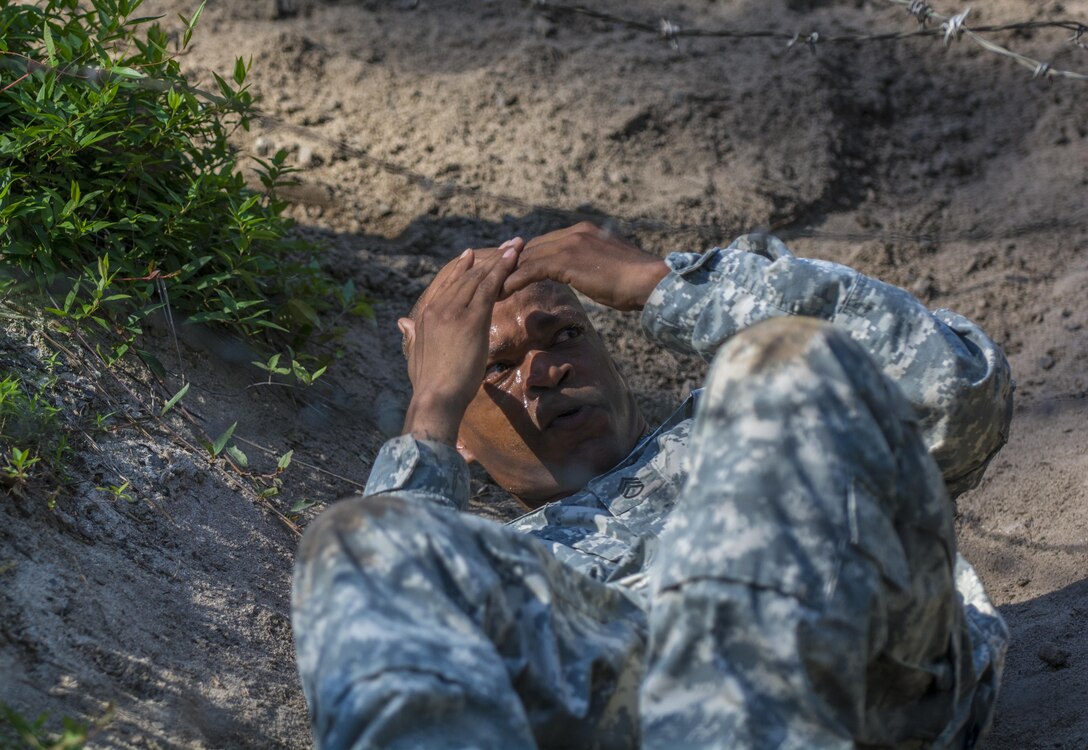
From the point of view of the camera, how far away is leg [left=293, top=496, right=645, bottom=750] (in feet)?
5.04

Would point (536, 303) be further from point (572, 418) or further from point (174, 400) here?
point (174, 400)

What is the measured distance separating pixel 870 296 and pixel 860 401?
2.38ft

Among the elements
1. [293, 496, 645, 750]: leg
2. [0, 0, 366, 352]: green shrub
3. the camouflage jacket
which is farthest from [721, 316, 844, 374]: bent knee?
[0, 0, 366, 352]: green shrub

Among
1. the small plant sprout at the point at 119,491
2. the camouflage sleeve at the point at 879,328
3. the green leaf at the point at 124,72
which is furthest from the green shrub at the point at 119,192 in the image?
the camouflage sleeve at the point at 879,328

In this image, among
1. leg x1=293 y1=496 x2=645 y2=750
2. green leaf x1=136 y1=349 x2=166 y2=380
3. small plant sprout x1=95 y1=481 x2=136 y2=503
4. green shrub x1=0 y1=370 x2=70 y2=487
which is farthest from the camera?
green leaf x1=136 y1=349 x2=166 y2=380

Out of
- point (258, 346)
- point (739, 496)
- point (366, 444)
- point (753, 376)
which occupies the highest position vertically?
point (753, 376)

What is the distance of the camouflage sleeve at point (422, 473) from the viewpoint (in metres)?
2.28

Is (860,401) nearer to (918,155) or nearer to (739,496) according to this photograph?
(739,496)

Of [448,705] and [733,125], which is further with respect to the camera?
[733,125]

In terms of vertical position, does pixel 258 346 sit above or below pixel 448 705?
below

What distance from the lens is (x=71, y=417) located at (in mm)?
2801

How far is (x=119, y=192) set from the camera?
10.2 feet

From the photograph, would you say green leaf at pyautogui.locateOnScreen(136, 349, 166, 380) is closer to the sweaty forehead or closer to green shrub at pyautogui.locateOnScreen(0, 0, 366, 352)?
green shrub at pyautogui.locateOnScreen(0, 0, 366, 352)

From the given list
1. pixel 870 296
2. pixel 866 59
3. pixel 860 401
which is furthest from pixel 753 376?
pixel 866 59
